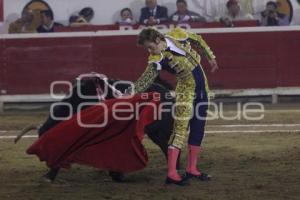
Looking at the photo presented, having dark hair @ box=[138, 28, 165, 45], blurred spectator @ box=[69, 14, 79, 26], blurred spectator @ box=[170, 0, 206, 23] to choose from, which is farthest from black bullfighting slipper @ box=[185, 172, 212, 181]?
blurred spectator @ box=[69, 14, 79, 26]

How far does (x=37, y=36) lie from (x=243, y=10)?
3014 millimetres

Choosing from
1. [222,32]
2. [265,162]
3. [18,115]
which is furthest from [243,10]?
[265,162]

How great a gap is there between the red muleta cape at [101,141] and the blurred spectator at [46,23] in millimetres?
5656

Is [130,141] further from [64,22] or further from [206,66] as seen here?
[64,22]

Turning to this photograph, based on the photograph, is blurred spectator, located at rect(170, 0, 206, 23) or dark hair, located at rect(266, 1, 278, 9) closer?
blurred spectator, located at rect(170, 0, 206, 23)

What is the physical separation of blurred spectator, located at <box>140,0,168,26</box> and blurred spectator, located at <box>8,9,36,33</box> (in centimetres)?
151

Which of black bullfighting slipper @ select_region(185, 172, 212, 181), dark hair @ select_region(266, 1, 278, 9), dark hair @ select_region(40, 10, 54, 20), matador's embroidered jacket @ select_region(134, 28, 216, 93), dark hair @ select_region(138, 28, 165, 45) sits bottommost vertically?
black bullfighting slipper @ select_region(185, 172, 212, 181)

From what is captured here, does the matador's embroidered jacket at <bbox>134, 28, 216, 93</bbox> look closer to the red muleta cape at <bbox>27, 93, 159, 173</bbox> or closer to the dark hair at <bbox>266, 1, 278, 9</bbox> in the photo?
the red muleta cape at <bbox>27, 93, 159, 173</bbox>

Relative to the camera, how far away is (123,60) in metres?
10.6

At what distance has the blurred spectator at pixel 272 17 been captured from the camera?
11.1m

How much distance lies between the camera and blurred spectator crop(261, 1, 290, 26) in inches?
437

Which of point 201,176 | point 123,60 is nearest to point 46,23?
point 123,60

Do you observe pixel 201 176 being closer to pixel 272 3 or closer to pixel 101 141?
pixel 101 141

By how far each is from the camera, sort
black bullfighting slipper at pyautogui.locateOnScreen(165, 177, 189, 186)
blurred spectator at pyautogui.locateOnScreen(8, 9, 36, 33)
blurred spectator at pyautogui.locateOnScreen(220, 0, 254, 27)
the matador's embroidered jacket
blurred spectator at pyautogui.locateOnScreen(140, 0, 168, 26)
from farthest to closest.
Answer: blurred spectator at pyautogui.locateOnScreen(220, 0, 254, 27), blurred spectator at pyautogui.locateOnScreen(140, 0, 168, 26), blurred spectator at pyautogui.locateOnScreen(8, 9, 36, 33), black bullfighting slipper at pyautogui.locateOnScreen(165, 177, 189, 186), the matador's embroidered jacket
